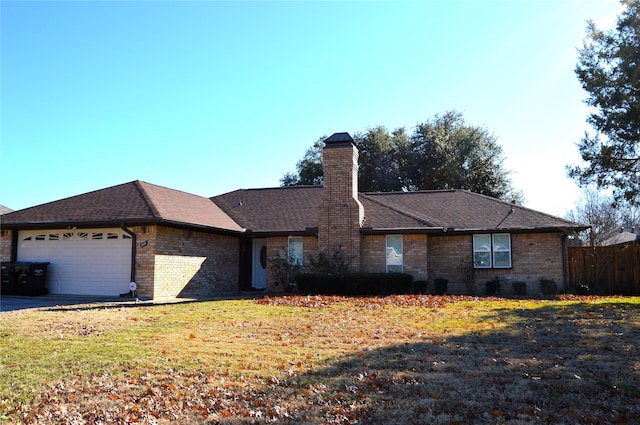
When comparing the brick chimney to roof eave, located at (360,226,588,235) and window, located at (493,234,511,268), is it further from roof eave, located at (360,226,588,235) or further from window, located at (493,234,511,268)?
window, located at (493,234,511,268)

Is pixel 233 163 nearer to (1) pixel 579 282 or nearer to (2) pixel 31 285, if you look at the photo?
(2) pixel 31 285

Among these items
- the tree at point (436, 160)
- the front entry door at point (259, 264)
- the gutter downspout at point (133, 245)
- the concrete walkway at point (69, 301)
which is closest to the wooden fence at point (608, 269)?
the front entry door at point (259, 264)

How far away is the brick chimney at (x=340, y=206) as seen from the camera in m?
18.4

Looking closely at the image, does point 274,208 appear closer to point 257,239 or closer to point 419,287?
point 257,239

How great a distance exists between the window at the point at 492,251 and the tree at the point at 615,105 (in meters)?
4.78

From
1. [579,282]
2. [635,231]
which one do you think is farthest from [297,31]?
[635,231]

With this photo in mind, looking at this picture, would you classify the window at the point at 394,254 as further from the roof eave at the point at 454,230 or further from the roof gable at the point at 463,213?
the roof gable at the point at 463,213

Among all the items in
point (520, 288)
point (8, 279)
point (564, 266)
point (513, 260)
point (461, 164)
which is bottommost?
point (520, 288)

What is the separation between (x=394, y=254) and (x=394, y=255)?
0.13 ft

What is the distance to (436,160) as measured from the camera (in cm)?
3519

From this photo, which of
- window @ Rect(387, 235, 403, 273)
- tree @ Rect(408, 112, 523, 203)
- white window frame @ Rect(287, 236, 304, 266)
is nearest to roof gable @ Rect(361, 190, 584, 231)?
window @ Rect(387, 235, 403, 273)

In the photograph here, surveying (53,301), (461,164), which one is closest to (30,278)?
(53,301)

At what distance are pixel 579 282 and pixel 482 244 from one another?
4207 mm

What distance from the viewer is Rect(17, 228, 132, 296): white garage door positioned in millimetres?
16469
